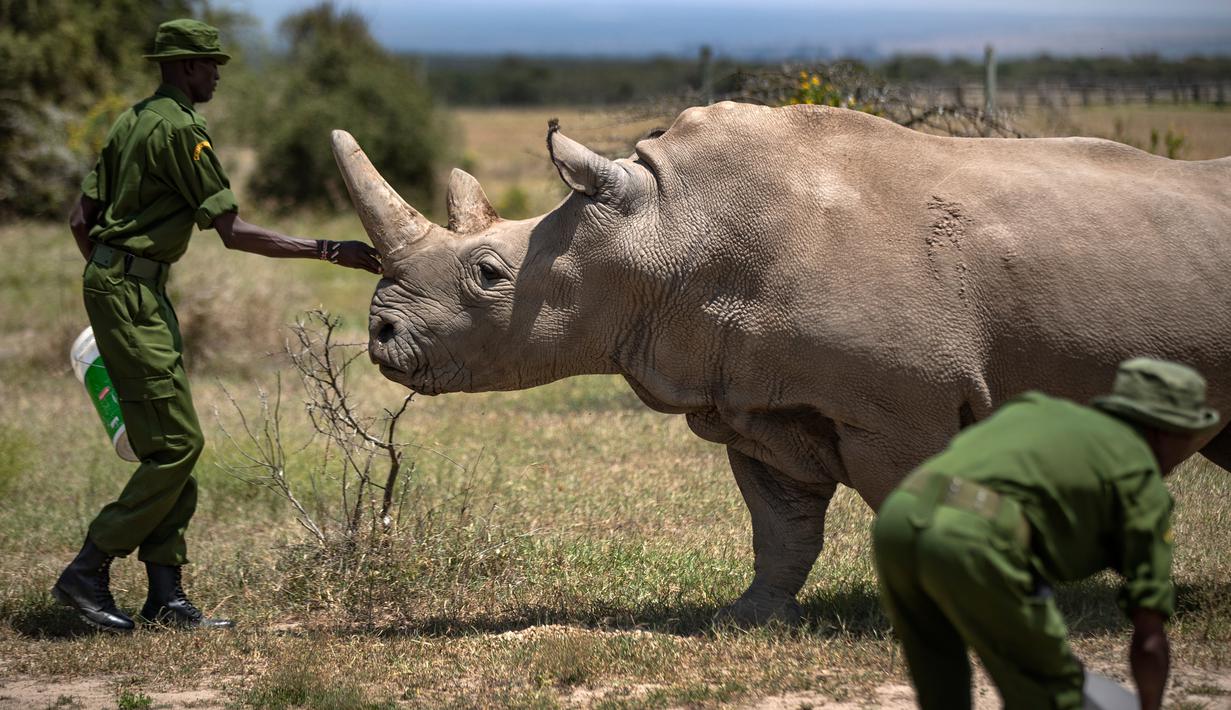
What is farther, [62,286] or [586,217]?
[62,286]

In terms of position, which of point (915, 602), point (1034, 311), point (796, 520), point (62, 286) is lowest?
point (62, 286)

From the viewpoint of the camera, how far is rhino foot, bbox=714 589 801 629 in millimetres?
5793

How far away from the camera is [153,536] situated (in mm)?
6191

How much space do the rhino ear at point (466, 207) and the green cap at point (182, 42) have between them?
1241mm

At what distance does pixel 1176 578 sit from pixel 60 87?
20.9m

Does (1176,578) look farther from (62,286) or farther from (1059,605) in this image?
(62,286)

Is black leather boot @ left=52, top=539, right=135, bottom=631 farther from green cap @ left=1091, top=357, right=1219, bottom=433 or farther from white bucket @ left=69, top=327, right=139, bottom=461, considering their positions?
green cap @ left=1091, top=357, right=1219, bottom=433

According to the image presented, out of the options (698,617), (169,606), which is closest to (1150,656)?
(698,617)

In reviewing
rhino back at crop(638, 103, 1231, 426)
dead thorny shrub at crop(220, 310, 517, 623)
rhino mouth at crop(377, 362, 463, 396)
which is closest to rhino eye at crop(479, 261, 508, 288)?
rhino mouth at crop(377, 362, 463, 396)

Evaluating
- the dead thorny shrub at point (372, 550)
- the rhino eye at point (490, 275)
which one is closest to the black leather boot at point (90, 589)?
the dead thorny shrub at point (372, 550)

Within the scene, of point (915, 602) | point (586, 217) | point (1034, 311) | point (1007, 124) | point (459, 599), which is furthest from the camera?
point (1007, 124)

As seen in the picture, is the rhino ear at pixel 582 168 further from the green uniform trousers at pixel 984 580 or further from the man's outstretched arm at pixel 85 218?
the green uniform trousers at pixel 984 580

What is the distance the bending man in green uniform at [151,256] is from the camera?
231 inches

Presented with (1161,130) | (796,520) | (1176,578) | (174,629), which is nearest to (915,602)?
(796,520)
